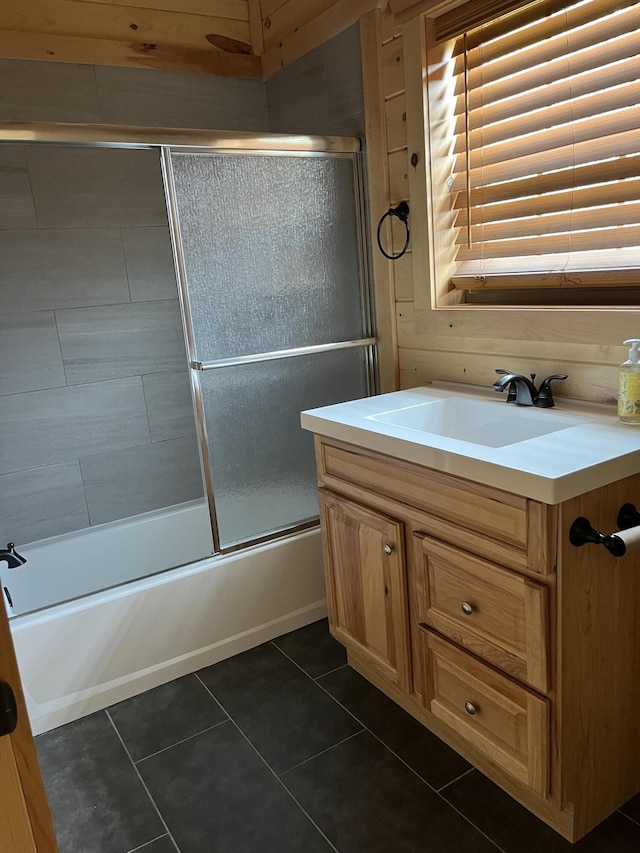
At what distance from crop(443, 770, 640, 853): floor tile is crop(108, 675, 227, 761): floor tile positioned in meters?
0.74

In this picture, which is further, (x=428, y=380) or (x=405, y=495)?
(x=428, y=380)

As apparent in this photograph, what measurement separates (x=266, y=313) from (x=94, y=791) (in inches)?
58.2

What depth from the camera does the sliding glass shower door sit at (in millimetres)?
2123

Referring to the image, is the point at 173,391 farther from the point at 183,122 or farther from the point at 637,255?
the point at 637,255

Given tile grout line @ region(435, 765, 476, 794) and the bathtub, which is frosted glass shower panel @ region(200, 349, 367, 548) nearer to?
the bathtub

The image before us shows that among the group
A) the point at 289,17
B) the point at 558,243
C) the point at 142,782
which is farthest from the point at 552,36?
the point at 142,782

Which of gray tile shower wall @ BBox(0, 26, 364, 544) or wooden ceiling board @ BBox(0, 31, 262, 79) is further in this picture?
gray tile shower wall @ BBox(0, 26, 364, 544)

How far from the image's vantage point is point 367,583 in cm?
191

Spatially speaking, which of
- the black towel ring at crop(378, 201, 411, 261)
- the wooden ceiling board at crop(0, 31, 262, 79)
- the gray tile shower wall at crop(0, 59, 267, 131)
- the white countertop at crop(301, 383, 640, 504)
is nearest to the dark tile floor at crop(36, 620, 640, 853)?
the white countertop at crop(301, 383, 640, 504)

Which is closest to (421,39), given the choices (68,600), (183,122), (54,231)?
(183,122)

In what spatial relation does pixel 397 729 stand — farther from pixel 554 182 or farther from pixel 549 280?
pixel 554 182

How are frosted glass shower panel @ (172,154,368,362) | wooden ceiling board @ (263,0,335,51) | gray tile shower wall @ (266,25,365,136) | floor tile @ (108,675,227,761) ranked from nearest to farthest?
floor tile @ (108,675,227,761) < frosted glass shower panel @ (172,154,368,362) < gray tile shower wall @ (266,25,365,136) < wooden ceiling board @ (263,0,335,51)

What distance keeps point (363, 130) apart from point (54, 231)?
123 centimetres

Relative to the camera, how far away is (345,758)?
1.80m
